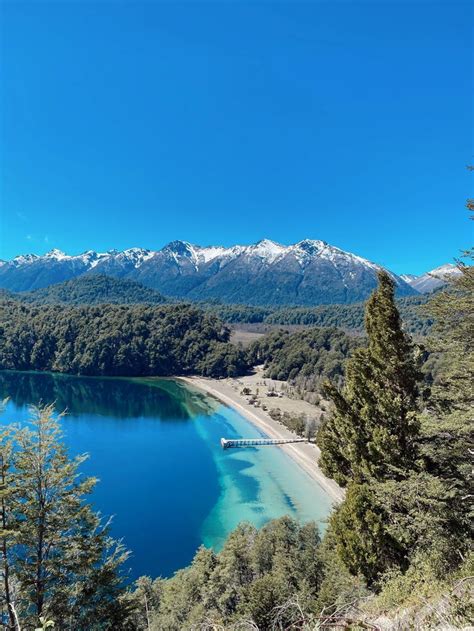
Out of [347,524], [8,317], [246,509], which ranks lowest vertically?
[246,509]

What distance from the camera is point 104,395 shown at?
85062 millimetres

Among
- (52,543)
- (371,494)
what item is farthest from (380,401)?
(52,543)

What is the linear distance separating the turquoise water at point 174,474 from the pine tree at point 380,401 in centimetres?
1045

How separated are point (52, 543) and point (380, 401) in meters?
8.43

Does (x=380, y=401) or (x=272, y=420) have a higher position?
(x=380, y=401)

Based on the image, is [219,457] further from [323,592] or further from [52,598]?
[52,598]

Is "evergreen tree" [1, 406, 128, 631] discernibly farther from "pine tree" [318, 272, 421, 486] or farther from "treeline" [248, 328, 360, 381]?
"treeline" [248, 328, 360, 381]

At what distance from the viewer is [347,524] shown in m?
10.1

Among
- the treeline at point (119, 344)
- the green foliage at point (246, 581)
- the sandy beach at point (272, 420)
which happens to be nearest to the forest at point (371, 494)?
the green foliage at point (246, 581)

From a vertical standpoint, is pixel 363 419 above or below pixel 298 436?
above

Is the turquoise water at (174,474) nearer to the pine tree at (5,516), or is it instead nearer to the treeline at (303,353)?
the pine tree at (5,516)

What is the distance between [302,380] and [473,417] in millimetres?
79003

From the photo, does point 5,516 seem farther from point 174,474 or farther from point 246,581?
point 174,474

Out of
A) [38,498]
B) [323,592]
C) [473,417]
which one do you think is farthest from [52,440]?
[323,592]
